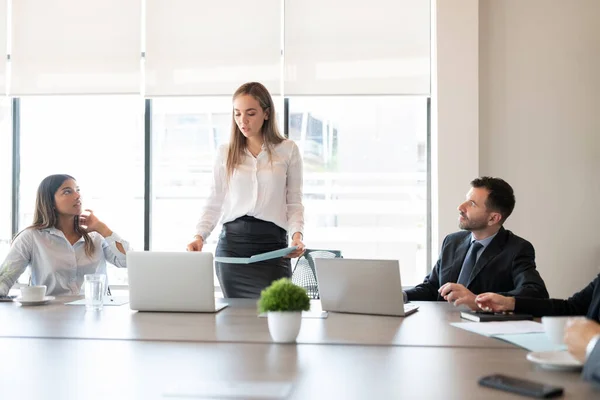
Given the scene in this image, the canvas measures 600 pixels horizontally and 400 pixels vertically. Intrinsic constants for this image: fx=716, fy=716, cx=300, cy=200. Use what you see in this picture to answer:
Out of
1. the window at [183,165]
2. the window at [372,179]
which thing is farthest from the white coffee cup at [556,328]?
the window at [183,165]

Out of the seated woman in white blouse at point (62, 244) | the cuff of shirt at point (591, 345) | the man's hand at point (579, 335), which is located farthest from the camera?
the seated woman in white blouse at point (62, 244)

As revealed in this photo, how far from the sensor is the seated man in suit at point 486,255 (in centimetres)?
305

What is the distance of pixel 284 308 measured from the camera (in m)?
2.10

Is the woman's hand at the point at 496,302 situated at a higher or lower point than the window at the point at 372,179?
lower

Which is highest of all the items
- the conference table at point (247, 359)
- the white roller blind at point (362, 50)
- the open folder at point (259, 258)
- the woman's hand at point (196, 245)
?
the white roller blind at point (362, 50)

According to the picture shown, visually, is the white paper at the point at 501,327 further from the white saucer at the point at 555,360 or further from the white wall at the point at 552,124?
the white wall at the point at 552,124

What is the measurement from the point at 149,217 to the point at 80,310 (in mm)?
2537

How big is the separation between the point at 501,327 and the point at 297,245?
1160 mm

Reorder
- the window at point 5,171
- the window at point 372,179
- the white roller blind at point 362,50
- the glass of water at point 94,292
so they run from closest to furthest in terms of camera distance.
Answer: the glass of water at point 94,292, the white roller blind at point 362,50, the window at point 372,179, the window at point 5,171

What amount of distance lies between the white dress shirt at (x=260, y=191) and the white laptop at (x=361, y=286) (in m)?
0.75

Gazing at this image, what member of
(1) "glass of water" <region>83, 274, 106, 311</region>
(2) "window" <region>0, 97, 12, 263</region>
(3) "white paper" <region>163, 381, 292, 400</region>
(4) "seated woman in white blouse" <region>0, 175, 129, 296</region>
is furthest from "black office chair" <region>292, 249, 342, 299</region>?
(2) "window" <region>0, 97, 12, 263</region>

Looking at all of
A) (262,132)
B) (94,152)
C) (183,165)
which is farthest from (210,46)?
(262,132)

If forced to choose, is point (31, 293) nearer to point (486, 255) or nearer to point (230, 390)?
point (230, 390)

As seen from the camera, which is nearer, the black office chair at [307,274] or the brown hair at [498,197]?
the brown hair at [498,197]
